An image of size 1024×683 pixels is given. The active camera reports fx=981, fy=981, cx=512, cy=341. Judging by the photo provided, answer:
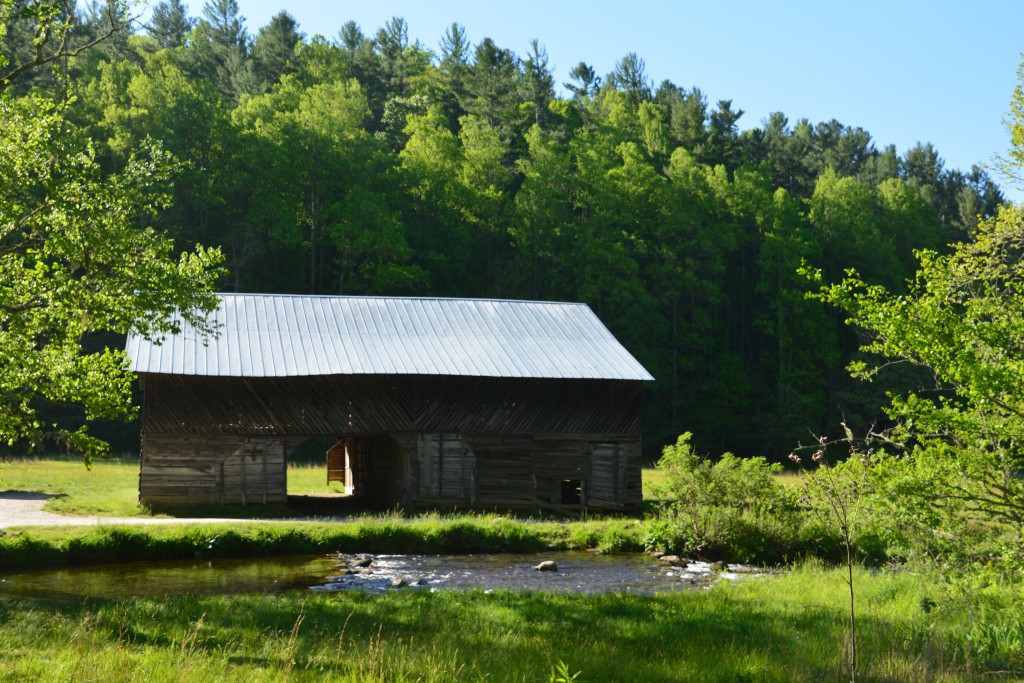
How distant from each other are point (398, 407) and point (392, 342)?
2.79 metres

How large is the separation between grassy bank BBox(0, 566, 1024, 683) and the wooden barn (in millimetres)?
13720

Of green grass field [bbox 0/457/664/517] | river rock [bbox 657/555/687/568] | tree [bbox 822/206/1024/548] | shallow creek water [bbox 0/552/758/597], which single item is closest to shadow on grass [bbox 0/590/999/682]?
tree [bbox 822/206/1024/548]

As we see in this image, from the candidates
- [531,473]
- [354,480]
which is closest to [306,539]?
[531,473]

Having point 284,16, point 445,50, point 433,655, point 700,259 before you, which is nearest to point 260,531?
point 433,655

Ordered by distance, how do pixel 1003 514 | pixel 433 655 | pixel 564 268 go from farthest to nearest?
pixel 564 268
pixel 1003 514
pixel 433 655

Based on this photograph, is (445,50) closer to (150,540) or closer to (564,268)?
(564,268)

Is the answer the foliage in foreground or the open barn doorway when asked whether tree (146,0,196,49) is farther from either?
the foliage in foreground

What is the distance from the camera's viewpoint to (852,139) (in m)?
99.9

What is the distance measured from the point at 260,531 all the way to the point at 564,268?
1619 inches

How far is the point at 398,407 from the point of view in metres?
30.6

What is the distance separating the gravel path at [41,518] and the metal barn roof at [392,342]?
4.54m

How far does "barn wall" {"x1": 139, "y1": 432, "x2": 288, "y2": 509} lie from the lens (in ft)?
93.0

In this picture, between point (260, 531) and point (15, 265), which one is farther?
point (260, 531)

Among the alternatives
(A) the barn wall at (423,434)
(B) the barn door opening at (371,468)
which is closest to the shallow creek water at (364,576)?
(A) the barn wall at (423,434)
